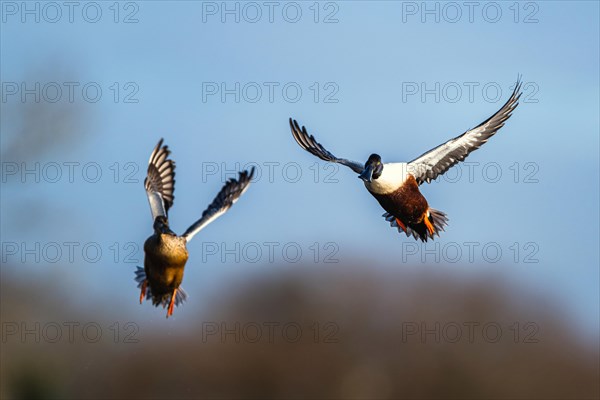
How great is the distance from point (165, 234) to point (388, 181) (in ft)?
10.6

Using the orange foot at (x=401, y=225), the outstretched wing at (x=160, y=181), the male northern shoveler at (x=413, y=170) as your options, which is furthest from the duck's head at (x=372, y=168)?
the outstretched wing at (x=160, y=181)

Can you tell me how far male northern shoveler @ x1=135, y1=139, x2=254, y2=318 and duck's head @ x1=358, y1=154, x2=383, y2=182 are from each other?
4.92ft

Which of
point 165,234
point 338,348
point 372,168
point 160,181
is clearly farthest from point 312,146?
point 338,348

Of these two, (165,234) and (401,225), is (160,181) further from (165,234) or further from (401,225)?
(401,225)

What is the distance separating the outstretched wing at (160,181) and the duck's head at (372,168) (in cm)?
251

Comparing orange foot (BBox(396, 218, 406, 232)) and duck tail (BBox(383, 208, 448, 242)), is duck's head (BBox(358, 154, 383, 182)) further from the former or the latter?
orange foot (BBox(396, 218, 406, 232))

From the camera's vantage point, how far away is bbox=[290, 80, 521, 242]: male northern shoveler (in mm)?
16984

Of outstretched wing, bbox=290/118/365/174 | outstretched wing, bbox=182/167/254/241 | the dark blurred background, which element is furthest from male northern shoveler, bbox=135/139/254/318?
the dark blurred background

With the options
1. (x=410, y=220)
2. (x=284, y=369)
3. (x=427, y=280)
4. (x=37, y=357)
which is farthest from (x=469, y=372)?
(x=410, y=220)

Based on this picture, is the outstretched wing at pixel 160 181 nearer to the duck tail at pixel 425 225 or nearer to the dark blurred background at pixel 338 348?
the duck tail at pixel 425 225

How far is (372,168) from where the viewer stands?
16859mm

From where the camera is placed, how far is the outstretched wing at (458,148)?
17.5 metres

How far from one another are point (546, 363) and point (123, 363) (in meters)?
19.6

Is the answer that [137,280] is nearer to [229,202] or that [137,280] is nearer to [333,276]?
[229,202]
